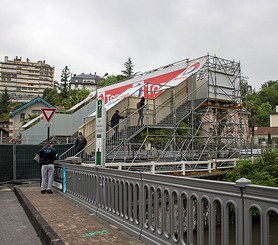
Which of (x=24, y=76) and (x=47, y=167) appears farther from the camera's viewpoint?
(x=24, y=76)

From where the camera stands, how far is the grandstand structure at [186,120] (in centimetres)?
1520

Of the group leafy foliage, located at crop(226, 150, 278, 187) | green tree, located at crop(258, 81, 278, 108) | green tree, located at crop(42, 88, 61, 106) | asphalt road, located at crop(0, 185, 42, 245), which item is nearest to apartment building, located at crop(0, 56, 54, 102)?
green tree, located at crop(42, 88, 61, 106)

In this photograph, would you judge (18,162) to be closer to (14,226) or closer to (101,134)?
(14,226)

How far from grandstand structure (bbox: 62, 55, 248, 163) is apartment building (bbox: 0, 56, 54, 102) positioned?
15076 cm

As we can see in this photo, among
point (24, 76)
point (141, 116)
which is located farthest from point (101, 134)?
point (24, 76)

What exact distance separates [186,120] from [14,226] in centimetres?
1225

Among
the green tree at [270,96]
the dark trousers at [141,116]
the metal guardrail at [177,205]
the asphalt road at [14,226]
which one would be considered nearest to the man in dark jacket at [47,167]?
the asphalt road at [14,226]

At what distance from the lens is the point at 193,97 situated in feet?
57.2

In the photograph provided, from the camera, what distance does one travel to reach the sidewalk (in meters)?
5.30

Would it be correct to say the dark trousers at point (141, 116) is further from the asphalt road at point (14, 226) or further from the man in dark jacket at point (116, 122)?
the asphalt road at point (14, 226)

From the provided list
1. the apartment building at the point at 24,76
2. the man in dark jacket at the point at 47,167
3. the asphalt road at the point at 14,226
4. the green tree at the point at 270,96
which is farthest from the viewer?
the apartment building at the point at 24,76

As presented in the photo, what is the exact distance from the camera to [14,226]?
23.3 feet

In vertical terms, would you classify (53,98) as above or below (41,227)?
above

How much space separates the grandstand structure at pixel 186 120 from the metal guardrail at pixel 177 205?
6.95 metres
